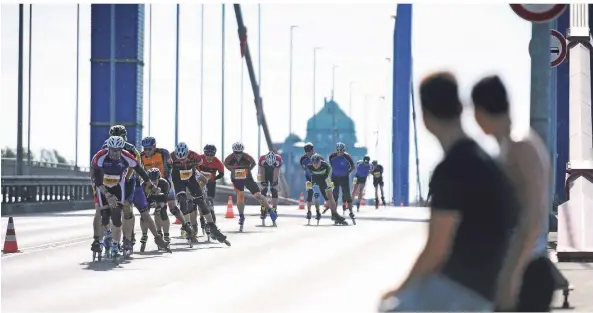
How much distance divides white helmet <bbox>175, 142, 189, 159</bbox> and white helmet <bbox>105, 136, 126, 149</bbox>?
11.9 ft

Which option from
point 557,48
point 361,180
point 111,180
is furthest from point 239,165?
point 361,180

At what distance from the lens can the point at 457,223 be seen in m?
4.44

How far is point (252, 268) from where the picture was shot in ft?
48.5

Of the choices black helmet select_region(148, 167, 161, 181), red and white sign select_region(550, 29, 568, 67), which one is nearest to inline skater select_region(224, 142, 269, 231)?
black helmet select_region(148, 167, 161, 181)

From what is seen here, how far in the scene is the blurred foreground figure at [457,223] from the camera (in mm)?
4352

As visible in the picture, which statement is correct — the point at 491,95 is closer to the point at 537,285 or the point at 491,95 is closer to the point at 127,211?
the point at 537,285

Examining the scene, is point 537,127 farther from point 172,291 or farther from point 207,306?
point 172,291

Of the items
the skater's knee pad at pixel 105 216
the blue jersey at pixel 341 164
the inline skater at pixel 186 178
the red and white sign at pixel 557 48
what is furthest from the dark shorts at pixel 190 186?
the blue jersey at pixel 341 164

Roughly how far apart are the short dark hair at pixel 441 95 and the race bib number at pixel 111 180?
10.6 meters

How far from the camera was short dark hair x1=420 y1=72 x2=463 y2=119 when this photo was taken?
449 cm

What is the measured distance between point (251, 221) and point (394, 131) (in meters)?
48.0

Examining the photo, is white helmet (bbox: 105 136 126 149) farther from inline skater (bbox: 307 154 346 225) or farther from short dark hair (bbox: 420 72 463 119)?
inline skater (bbox: 307 154 346 225)

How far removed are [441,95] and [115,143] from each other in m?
10.3

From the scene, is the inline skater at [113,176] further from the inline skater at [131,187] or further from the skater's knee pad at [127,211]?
the skater's knee pad at [127,211]
